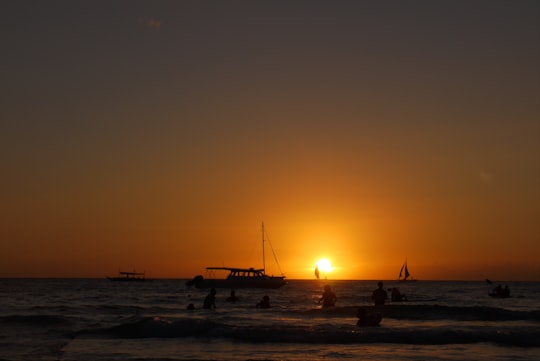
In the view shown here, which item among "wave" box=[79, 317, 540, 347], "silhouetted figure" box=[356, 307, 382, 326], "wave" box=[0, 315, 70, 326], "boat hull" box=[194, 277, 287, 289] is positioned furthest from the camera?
"boat hull" box=[194, 277, 287, 289]

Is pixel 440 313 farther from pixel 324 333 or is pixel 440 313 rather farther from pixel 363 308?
pixel 324 333

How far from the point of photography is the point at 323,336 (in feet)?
90.3

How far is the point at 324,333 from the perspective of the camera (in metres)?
28.0

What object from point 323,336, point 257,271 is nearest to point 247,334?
point 323,336

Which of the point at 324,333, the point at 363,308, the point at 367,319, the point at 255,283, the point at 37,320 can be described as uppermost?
the point at 255,283

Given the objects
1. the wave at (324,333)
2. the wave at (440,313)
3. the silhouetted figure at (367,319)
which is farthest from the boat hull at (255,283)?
the silhouetted figure at (367,319)

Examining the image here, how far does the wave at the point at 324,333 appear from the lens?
2686 cm

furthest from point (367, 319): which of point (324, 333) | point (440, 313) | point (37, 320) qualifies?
point (37, 320)

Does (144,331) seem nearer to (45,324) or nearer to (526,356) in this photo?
(45,324)

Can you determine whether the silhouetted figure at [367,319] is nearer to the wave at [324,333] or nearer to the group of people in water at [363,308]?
the group of people in water at [363,308]

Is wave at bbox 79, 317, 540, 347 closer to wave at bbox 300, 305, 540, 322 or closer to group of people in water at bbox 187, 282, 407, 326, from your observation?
group of people in water at bbox 187, 282, 407, 326

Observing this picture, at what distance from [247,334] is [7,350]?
1026 centimetres

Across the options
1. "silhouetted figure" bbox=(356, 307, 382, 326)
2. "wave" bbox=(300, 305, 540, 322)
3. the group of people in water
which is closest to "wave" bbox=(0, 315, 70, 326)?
the group of people in water

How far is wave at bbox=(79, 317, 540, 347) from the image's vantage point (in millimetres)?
Result: 26859
